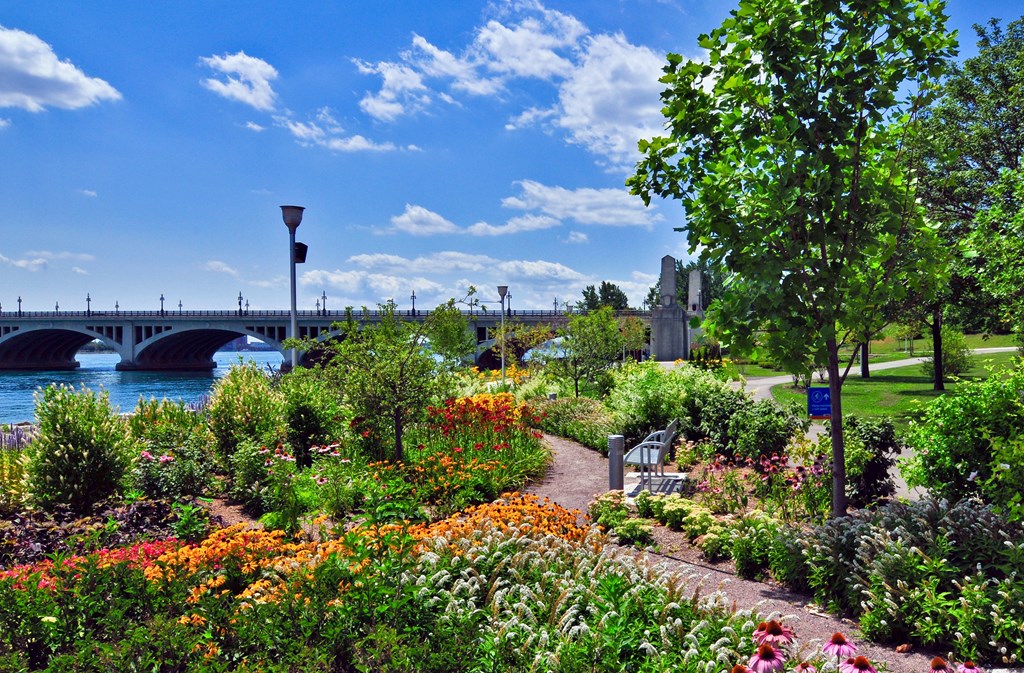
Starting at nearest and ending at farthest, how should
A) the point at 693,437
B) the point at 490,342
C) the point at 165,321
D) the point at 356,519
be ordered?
the point at 356,519
the point at 693,437
the point at 490,342
the point at 165,321

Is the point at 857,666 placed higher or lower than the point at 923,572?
higher

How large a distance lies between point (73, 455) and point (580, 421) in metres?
9.35

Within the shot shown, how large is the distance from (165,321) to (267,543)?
235ft

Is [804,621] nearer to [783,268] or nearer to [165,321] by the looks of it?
[783,268]

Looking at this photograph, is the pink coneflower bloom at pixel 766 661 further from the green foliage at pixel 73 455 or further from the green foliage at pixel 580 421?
the green foliage at pixel 580 421

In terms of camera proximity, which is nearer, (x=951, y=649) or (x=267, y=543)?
(x=951, y=649)

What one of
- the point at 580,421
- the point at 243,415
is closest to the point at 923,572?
the point at 580,421

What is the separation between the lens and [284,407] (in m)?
11.0

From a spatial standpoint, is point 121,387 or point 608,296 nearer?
point 121,387

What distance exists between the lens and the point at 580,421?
14.3 meters

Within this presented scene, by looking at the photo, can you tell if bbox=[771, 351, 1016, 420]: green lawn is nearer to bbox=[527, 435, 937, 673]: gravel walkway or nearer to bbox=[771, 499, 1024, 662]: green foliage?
bbox=[527, 435, 937, 673]: gravel walkway

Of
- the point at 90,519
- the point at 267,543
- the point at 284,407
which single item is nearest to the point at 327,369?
the point at 284,407

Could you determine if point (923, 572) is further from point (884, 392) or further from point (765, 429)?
point (884, 392)

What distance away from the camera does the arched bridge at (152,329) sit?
210 feet
